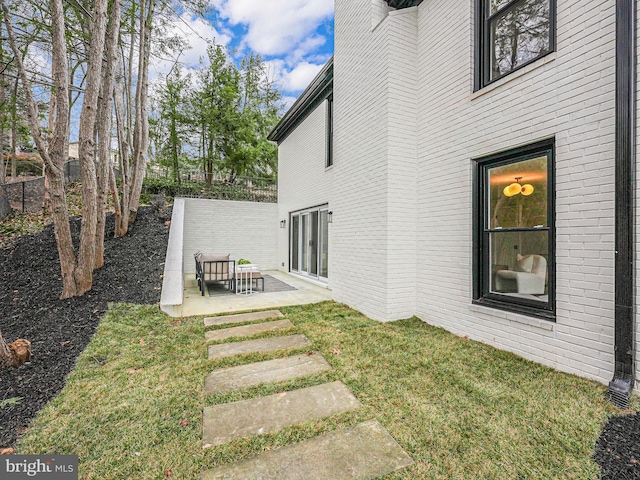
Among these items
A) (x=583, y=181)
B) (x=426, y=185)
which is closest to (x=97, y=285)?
(x=426, y=185)

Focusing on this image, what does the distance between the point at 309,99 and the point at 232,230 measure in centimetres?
570

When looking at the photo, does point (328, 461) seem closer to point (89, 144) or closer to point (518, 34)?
point (518, 34)

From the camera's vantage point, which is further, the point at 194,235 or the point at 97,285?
the point at 194,235

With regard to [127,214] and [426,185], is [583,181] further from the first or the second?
[127,214]

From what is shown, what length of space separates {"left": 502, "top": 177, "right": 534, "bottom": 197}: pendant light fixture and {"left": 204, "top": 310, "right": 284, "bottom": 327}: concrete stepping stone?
12.8ft

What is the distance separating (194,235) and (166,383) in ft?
29.3

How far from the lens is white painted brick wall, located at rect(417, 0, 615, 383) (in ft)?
9.01

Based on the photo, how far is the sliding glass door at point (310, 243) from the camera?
8.24 meters

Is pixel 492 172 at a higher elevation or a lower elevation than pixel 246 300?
higher

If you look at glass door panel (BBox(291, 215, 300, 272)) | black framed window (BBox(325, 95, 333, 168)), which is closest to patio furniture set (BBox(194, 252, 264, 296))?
glass door panel (BBox(291, 215, 300, 272))

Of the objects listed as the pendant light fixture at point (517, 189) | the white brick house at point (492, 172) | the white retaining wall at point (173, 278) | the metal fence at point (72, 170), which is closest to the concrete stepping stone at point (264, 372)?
the white brick house at point (492, 172)

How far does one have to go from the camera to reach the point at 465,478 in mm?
1726

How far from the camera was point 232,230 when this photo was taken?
11469 mm

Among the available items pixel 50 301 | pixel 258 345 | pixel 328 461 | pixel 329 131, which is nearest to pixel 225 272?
pixel 50 301
